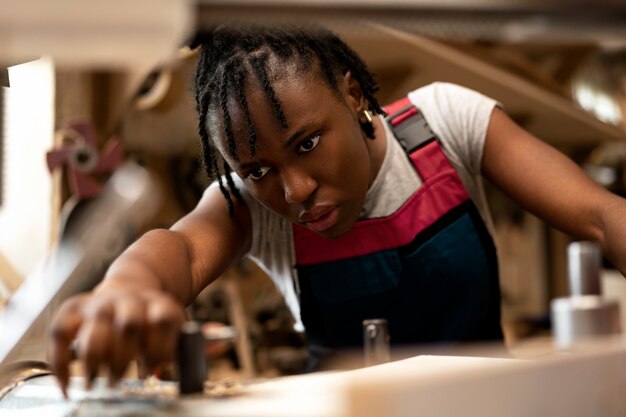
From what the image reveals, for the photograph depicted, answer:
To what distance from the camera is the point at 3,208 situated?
17.2 inches

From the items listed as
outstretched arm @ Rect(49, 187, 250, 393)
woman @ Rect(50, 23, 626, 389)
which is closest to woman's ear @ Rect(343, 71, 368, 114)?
woman @ Rect(50, 23, 626, 389)

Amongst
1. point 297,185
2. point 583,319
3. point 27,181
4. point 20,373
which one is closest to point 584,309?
point 583,319

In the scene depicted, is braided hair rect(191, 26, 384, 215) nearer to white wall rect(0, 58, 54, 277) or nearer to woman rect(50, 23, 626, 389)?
woman rect(50, 23, 626, 389)

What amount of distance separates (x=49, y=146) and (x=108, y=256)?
0.22 m

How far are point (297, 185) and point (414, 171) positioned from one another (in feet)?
0.30

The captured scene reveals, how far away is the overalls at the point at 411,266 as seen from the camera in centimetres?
35

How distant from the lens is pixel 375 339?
0.34m

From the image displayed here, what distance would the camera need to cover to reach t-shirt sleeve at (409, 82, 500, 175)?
0.36 meters

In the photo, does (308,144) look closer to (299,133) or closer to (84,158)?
(299,133)

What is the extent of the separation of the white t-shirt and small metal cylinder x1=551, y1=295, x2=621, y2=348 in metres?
0.12

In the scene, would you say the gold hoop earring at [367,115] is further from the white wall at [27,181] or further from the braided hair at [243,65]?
the white wall at [27,181]

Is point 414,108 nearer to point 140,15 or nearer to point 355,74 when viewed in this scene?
point 355,74

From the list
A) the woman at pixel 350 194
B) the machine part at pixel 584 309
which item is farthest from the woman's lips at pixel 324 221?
the machine part at pixel 584 309

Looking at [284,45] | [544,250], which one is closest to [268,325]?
[544,250]
